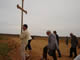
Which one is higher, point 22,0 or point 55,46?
point 22,0

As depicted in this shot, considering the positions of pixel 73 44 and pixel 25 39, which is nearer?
pixel 25 39

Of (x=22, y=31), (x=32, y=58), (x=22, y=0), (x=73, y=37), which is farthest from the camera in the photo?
(x=73, y=37)

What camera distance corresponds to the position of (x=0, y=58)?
11.4 metres

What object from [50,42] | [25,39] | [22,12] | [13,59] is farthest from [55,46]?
[13,59]

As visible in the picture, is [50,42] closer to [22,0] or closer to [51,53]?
[51,53]

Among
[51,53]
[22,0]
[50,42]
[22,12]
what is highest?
[22,0]

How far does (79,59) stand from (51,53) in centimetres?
498

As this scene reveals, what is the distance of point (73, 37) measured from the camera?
12.3 m

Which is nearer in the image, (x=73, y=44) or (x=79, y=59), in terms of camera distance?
(x=79, y=59)

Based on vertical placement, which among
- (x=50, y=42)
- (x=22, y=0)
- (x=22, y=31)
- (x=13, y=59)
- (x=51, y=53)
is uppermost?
(x=22, y=0)

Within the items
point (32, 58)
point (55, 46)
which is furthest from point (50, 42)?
point (32, 58)

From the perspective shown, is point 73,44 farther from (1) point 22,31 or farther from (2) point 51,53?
(1) point 22,31

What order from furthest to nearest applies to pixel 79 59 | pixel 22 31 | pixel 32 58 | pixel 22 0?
pixel 32 58 < pixel 22 0 < pixel 22 31 < pixel 79 59

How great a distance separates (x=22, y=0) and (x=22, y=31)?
170 centimetres
